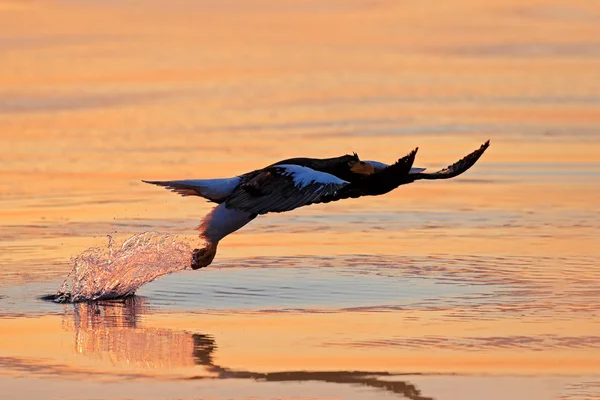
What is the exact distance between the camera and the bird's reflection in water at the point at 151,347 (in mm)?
10492

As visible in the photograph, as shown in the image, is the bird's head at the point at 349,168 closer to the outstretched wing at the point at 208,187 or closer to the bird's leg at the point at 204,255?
the outstretched wing at the point at 208,187

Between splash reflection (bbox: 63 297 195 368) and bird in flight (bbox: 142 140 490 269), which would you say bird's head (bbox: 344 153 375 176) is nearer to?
bird in flight (bbox: 142 140 490 269)

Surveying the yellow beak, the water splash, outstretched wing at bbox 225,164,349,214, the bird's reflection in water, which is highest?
the yellow beak

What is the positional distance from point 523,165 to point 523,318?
8.21 m

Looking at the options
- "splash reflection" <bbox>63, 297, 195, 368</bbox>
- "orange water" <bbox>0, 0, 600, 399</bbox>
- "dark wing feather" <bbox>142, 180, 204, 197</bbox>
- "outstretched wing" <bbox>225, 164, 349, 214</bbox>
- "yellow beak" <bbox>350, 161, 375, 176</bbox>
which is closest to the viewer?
"orange water" <bbox>0, 0, 600, 399</bbox>

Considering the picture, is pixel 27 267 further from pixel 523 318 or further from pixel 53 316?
pixel 523 318

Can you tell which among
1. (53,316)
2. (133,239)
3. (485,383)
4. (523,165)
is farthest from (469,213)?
(485,383)

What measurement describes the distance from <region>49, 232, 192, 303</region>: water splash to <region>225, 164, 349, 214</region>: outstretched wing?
147 centimetres

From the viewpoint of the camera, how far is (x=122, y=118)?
22.9m

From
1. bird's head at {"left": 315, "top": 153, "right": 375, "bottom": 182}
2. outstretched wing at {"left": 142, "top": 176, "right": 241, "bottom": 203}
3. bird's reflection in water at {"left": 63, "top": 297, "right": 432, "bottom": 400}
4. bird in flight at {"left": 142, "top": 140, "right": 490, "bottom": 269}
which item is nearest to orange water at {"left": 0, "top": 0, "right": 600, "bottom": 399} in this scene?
bird's reflection in water at {"left": 63, "top": 297, "right": 432, "bottom": 400}

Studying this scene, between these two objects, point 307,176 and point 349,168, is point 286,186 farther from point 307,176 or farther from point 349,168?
point 349,168

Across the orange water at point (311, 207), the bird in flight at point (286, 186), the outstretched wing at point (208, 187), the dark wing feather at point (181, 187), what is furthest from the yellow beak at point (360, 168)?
the dark wing feather at point (181, 187)

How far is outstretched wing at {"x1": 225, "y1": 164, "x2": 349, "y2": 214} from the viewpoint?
472 inches

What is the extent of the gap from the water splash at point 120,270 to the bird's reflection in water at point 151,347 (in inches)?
10.2
